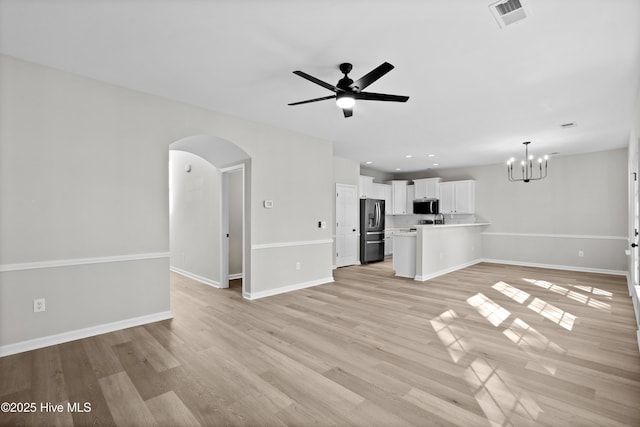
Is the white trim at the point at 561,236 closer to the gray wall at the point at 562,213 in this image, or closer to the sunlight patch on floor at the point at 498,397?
the gray wall at the point at 562,213

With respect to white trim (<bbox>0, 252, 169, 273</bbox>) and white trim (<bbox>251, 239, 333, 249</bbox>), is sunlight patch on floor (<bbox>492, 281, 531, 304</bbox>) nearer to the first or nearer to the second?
white trim (<bbox>251, 239, 333, 249</bbox>)

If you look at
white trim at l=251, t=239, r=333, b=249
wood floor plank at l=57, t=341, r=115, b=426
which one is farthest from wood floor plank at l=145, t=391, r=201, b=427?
white trim at l=251, t=239, r=333, b=249

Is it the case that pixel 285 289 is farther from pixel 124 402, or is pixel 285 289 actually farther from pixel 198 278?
pixel 124 402

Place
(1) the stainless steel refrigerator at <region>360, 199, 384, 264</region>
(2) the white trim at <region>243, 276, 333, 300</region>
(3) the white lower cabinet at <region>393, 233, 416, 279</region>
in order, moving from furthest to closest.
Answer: (1) the stainless steel refrigerator at <region>360, 199, 384, 264</region> < (3) the white lower cabinet at <region>393, 233, 416, 279</region> < (2) the white trim at <region>243, 276, 333, 300</region>

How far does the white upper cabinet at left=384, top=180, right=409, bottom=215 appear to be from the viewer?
31.6ft

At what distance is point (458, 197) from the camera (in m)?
8.66

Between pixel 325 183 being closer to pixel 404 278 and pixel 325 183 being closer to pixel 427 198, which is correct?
pixel 404 278

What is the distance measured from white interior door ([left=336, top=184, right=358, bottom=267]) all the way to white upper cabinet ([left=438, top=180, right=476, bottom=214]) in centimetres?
287

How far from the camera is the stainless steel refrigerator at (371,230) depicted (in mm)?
8070

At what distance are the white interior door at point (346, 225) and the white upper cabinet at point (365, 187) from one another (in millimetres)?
619

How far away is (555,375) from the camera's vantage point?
242 centimetres

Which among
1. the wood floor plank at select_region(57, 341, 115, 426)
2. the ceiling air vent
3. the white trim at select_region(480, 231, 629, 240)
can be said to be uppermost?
the ceiling air vent

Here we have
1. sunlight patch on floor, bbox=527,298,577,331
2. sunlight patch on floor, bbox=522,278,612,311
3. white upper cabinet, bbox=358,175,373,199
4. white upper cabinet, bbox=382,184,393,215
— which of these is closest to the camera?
sunlight patch on floor, bbox=527,298,577,331

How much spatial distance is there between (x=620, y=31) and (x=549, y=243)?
248 inches
